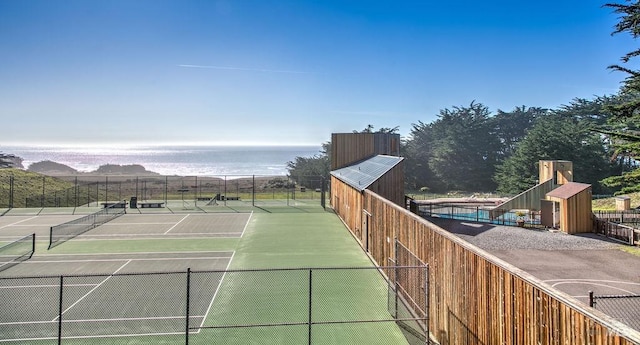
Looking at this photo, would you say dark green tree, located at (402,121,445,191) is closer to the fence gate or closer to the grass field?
the grass field

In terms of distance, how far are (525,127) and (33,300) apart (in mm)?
86101

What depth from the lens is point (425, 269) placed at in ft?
33.2

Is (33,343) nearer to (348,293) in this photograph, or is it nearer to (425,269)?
(348,293)

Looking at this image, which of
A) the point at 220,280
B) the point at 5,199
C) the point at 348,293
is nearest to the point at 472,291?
the point at 348,293

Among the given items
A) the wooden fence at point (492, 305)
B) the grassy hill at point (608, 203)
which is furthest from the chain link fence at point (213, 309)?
the grassy hill at point (608, 203)

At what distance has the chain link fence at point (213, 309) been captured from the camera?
1016 centimetres

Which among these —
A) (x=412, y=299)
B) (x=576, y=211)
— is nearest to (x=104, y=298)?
(x=412, y=299)

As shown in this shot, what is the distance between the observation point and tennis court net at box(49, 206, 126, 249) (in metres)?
22.1

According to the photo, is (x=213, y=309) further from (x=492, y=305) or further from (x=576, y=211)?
(x=576, y=211)

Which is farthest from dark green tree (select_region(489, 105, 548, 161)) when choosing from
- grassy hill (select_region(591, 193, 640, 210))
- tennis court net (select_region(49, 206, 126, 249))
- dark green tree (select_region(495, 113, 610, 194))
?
tennis court net (select_region(49, 206, 126, 249))

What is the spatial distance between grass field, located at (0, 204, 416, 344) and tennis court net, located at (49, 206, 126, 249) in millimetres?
687

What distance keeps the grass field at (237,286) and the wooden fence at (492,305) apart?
197 centimetres

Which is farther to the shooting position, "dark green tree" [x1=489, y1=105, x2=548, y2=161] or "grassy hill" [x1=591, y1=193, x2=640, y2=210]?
"dark green tree" [x1=489, y1=105, x2=548, y2=161]

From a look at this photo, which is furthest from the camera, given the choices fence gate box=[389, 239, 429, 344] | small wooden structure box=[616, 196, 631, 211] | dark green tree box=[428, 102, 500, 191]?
dark green tree box=[428, 102, 500, 191]
